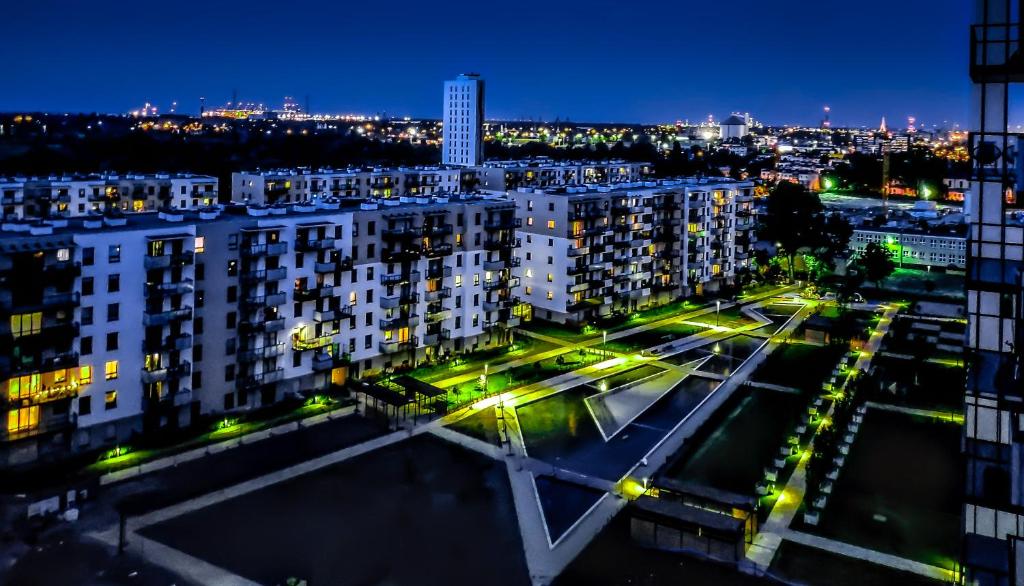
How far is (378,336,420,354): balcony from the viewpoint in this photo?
168 feet

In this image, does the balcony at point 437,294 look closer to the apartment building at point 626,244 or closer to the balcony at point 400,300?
the balcony at point 400,300

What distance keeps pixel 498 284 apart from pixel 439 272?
564 cm

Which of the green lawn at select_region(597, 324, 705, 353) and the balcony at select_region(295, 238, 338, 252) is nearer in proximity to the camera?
the balcony at select_region(295, 238, 338, 252)

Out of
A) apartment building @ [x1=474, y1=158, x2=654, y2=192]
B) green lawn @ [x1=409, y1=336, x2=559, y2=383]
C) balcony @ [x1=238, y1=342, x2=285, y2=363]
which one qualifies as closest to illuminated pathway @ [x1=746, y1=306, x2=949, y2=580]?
green lawn @ [x1=409, y1=336, x2=559, y2=383]

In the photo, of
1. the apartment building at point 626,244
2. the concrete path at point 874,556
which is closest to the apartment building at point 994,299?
the concrete path at point 874,556

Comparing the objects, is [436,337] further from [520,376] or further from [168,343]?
[168,343]

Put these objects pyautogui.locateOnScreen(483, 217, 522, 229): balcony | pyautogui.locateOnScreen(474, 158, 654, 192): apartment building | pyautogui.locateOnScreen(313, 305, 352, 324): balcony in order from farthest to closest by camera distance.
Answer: pyautogui.locateOnScreen(474, 158, 654, 192): apartment building → pyautogui.locateOnScreen(483, 217, 522, 229): balcony → pyautogui.locateOnScreen(313, 305, 352, 324): balcony

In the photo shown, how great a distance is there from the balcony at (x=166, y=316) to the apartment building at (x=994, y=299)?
3654cm

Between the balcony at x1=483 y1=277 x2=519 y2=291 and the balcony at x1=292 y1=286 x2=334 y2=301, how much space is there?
44.6 feet

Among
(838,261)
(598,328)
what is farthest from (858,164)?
(598,328)

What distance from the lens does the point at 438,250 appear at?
179 ft

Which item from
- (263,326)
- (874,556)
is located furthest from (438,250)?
(874,556)

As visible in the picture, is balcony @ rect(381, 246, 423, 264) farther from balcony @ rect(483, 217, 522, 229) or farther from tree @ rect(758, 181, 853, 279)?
tree @ rect(758, 181, 853, 279)

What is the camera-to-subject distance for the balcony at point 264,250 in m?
43.7
